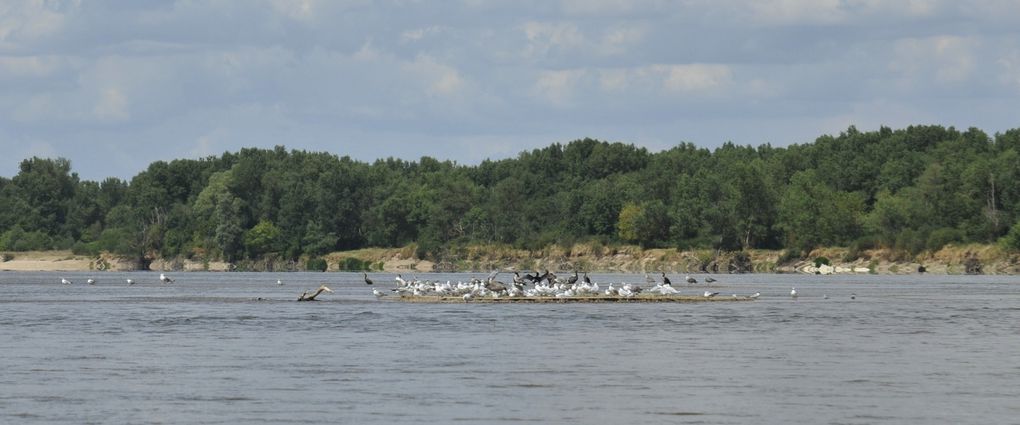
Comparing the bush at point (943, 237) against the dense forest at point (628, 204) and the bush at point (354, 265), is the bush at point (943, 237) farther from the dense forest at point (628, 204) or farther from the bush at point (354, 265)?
the bush at point (354, 265)

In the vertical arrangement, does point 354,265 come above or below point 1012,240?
below

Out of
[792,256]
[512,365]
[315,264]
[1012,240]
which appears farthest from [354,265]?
[512,365]

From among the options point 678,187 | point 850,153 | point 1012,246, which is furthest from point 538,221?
point 1012,246

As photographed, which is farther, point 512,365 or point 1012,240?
point 1012,240

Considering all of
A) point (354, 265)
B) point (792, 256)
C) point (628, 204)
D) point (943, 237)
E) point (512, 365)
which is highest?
point (628, 204)

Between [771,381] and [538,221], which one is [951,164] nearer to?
[538,221]

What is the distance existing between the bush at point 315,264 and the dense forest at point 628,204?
0.72 meters

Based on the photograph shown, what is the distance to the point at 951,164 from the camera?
14625cm

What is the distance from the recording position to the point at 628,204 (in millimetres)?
166500

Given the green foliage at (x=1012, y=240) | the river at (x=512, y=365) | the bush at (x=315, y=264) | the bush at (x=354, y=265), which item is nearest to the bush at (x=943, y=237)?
the green foliage at (x=1012, y=240)

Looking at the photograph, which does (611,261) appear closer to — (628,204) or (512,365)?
(628,204)

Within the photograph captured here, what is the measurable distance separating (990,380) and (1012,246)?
99509 mm

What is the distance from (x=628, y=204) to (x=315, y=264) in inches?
1357

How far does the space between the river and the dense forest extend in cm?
8196
